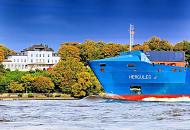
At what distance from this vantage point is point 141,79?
79.3m

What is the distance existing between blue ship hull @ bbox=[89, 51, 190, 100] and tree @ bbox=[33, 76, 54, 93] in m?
46.2

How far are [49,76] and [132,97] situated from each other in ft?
182

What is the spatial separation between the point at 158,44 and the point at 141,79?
270 feet

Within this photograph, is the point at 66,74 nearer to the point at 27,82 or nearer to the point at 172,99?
the point at 27,82

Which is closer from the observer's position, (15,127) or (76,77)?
(15,127)

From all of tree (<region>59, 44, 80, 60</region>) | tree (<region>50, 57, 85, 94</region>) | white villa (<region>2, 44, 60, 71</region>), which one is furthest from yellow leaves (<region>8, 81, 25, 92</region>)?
white villa (<region>2, 44, 60, 71</region>)

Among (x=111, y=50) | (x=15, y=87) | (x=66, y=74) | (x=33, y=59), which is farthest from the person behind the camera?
(x=33, y=59)

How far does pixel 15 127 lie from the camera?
3111cm

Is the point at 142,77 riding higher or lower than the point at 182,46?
lower

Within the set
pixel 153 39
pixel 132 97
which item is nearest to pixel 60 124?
pixel 132 97

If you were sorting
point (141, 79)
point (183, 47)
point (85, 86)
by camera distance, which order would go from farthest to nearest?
point (183, 47), point (85, 86), point (141, 79)

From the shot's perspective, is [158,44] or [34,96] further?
[158,44]

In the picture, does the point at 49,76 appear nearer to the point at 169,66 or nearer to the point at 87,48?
the point at 87,48

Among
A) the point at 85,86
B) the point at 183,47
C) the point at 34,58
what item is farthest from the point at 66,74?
the point at 34,58
